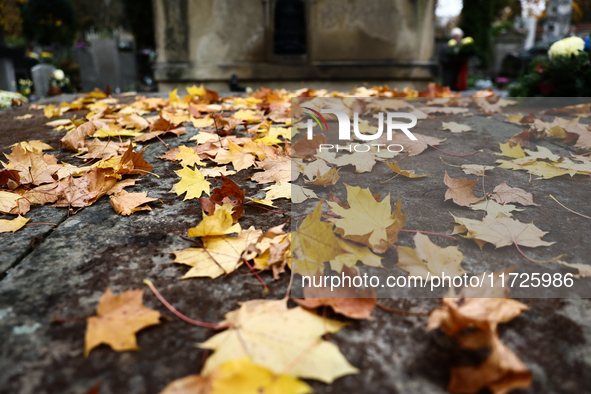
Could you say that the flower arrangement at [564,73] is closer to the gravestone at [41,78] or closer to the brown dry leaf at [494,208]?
the brown dry leaf at [494,208]

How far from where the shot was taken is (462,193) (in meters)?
1.23

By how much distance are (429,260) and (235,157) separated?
1046mm

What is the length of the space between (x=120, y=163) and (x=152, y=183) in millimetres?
218

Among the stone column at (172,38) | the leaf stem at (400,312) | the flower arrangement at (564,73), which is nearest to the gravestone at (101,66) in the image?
the stone column at (172,38)

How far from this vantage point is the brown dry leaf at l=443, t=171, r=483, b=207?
1.22 m

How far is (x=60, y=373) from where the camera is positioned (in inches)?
22.9

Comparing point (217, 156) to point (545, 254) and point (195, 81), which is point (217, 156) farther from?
point (195, 81)

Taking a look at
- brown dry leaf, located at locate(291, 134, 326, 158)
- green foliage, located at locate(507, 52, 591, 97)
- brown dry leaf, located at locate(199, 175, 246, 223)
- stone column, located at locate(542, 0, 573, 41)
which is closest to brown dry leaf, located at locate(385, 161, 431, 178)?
brown dry leaf, located at locate(291, 134, 326, 158)

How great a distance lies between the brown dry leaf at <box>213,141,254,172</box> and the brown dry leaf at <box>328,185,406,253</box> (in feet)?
1.91

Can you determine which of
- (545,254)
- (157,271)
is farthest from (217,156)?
(545,254)

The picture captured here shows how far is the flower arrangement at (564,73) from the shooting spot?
3148 millimetres

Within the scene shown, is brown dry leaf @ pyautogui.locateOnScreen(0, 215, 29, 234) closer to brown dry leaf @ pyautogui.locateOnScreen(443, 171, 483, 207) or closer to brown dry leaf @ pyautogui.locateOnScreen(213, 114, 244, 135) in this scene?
brown dry leaf @ pyautogui.locateOnScreen(213, 114, 244, 135)

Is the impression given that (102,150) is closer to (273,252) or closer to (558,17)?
(273,252)

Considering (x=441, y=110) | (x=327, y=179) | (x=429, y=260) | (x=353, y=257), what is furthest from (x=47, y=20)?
(x=429, y=260)
